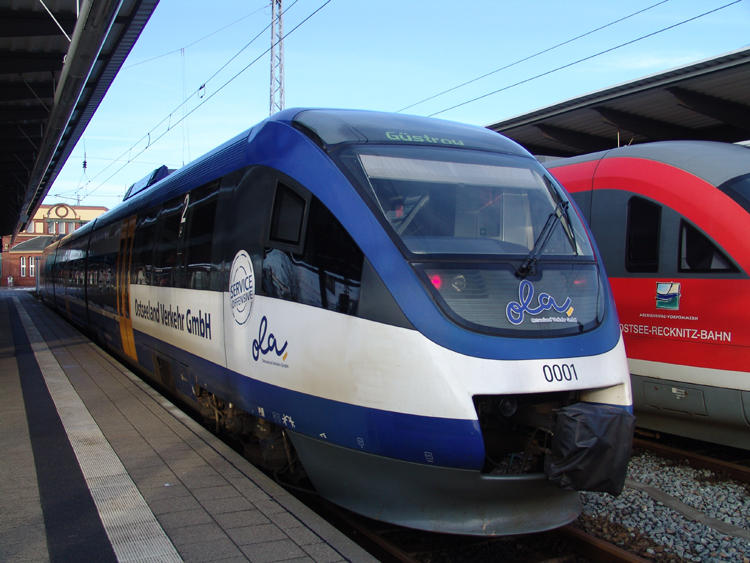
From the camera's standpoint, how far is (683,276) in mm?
6020

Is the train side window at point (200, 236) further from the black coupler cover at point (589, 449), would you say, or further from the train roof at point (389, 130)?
the black coupler cover at point (589, 449)

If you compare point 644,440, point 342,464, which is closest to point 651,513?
point 644,440

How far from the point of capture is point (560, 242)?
4422mm

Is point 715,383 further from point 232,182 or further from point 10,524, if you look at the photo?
point 10,524

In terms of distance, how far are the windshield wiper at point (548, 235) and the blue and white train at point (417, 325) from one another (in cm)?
2

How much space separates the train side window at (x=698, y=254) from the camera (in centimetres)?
568

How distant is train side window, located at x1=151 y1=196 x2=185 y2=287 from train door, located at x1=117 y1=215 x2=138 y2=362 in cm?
178

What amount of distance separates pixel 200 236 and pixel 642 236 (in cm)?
446

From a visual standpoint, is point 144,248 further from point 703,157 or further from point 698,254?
point 703,157

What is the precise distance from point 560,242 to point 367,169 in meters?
1.47

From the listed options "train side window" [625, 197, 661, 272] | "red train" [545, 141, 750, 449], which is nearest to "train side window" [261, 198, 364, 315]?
"red train" [545, 141, 750, 449]

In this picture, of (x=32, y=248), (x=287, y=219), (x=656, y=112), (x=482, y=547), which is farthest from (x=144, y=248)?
(x=32, y=248)

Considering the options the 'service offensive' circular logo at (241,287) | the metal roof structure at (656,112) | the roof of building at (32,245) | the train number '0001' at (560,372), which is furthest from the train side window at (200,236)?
the roof of building at (32,245)

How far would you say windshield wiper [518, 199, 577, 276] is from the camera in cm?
400
